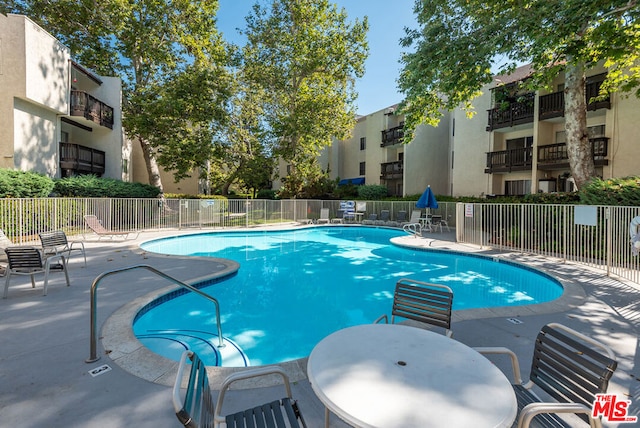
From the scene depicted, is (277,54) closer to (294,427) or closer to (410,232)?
(410,232)

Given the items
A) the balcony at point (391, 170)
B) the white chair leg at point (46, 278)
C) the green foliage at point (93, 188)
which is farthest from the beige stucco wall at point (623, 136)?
the green foliage at point (93, 188)

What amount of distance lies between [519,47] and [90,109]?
20880 mm

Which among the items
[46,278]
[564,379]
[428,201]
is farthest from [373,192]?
[564,379]

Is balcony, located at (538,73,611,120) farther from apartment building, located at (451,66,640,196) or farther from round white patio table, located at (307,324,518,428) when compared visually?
round white patio table, located at (307,324,518,428)

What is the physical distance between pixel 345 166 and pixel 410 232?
18.0m

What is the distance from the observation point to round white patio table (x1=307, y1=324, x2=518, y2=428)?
1575 mm

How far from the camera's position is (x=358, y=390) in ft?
5.83

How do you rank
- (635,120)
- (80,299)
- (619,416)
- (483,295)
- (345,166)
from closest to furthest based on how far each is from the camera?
(619,416)
(80,299)
(483,295)
(635,120)
(345,166)

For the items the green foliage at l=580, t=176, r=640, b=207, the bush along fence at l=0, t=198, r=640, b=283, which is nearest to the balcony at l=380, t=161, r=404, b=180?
the bush along fence at l=0, t=198, r=640, b=283

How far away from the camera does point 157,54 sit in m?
19.7

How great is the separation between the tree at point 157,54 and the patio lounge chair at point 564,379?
784 inches

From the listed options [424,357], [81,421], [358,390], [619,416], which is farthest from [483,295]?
[81,421]

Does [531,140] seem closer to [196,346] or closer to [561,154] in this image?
[561,154]

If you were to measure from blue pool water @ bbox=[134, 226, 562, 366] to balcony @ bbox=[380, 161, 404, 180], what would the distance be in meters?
12.8
